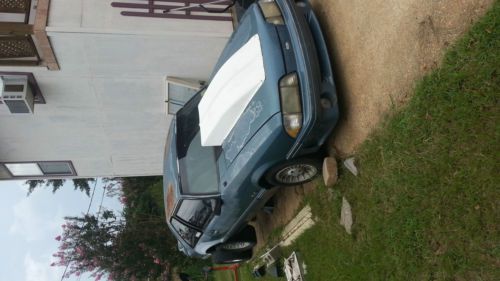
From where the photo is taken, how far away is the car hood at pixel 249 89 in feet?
16.2

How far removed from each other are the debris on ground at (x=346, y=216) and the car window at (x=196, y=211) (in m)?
1.83

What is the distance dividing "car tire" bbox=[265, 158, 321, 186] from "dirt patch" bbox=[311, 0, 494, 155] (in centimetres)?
42

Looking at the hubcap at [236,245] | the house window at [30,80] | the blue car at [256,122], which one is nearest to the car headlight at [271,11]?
the blue car at [256,122]

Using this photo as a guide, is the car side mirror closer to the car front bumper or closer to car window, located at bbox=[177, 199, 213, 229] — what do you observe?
car window, located at bbox=[177, 199, 213, 229]

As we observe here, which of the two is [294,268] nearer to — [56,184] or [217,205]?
[217,205]

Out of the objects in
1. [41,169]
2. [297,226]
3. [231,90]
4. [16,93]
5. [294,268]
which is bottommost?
[294,268]

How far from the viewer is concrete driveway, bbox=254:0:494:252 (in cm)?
395

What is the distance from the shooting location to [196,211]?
6477 mm

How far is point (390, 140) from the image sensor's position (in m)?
4.54

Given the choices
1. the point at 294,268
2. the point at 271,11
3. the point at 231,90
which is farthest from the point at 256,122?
the point at 294,268

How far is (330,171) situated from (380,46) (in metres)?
1.58

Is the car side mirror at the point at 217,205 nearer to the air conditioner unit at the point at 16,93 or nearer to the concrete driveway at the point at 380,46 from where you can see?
the concrete driveway at the point at 380,46

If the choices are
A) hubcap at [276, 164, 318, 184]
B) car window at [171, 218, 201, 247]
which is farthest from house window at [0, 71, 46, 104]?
hubcap at [276, 164, 318, 184]

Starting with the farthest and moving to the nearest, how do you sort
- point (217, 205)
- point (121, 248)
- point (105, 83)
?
point (121, 248) < point (105, 83) < point (217, 205)
